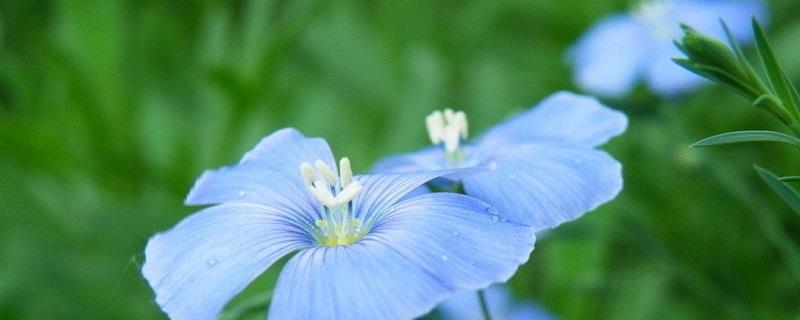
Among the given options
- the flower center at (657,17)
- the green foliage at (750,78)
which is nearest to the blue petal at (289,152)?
the green foliage at (750,78)

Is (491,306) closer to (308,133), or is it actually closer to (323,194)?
(308,133)

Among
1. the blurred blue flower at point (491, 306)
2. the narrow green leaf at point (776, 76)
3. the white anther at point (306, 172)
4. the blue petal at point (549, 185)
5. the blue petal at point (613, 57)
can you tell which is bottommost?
the blurred blue flower at point (491, 306)

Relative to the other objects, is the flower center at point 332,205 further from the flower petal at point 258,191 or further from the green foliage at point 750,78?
the green foliage at point 750,78

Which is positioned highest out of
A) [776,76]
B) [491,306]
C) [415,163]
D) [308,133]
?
[776,76]

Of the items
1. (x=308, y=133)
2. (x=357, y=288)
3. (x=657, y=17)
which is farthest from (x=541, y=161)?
(x=657, y=17)

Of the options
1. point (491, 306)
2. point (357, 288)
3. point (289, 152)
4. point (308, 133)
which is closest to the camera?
point (357, 288)

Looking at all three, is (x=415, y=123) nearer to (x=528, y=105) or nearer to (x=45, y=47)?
(x=528, y=105)
